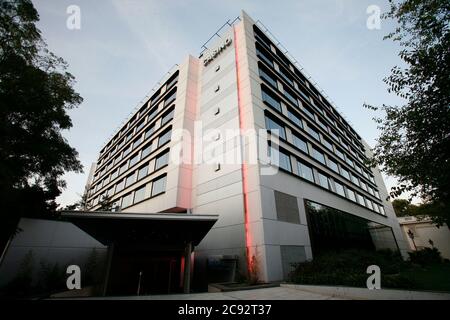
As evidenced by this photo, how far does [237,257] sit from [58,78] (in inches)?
675

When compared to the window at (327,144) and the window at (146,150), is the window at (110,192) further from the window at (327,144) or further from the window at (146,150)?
the window at (327,144)

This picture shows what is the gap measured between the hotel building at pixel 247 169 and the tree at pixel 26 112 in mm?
6317

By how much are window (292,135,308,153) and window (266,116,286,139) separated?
2.05m

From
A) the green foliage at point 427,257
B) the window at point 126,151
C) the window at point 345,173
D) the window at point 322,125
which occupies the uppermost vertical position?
the window at point 322,125

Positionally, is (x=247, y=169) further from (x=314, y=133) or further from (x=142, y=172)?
(x=142, y=172)

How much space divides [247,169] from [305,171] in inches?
313

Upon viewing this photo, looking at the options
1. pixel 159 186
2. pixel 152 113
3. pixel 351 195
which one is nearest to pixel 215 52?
pixel 152 113

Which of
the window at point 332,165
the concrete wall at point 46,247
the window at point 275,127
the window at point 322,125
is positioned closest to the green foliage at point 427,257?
the window at point 332,165

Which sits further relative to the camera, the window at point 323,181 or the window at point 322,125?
the window at point 322,125

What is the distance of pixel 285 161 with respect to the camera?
17.9 meters

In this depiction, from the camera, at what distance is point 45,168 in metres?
13.0

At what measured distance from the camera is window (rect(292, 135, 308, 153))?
68.2 feet

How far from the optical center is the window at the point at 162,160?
21.9m
